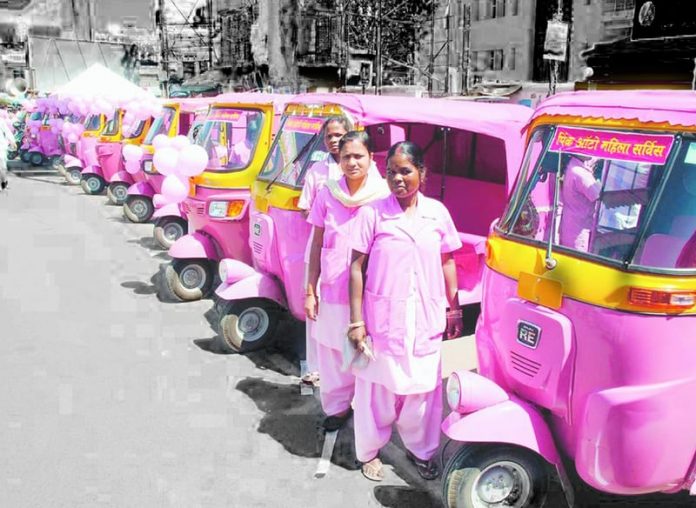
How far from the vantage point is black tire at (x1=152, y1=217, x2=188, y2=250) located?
10.1 metres

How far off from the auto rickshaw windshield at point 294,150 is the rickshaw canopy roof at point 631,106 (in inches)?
91.3

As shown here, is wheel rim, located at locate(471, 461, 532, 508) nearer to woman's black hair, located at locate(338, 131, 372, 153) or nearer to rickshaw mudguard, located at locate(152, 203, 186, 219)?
woman's black hair, located at locate(338, 131, 372, 153)

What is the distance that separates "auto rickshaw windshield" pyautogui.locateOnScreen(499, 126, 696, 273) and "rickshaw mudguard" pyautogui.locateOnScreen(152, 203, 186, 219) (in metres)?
6.92

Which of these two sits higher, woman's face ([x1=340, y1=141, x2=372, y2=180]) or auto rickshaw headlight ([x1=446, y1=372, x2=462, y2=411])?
woman's face ([x1=340, y1=141, x2=372, y2=180])

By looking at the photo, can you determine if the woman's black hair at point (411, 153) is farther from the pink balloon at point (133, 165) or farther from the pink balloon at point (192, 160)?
the pink balloon at point (133, 165)

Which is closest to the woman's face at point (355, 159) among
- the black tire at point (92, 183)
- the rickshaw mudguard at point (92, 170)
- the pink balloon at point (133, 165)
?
the pink balloon at point (133, 165)

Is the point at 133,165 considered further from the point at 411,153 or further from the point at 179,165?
the point at 411,153

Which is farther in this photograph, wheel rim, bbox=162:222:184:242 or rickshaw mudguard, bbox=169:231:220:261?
wheel rim, bbox=162:222:184:242

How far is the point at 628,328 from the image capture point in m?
2.91

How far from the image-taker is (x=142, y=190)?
12.2 meters

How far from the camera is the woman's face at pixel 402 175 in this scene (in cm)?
354

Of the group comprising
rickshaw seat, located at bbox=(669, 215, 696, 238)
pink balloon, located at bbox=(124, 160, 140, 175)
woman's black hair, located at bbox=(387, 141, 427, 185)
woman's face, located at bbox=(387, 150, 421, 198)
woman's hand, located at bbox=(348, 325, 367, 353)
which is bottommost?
woman's hand, located at bbox=(348, 325, 367, 353)

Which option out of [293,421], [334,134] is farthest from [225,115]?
[293,421]

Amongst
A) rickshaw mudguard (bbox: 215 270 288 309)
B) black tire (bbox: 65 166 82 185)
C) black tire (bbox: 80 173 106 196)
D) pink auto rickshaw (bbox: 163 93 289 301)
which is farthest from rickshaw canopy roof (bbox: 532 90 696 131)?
black tire (bbox: 65 166 82 185)
